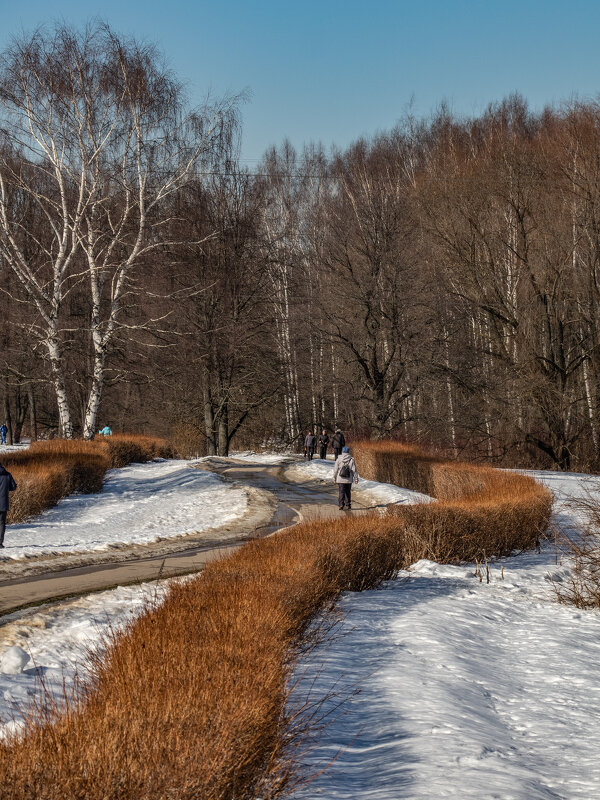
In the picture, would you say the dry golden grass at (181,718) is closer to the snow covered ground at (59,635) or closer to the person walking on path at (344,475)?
the snow covered ground at (59,635)

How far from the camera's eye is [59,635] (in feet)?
23.1

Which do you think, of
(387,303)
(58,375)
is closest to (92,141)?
(58,375)

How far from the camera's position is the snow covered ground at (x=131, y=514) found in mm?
12773

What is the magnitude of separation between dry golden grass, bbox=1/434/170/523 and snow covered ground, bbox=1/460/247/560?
309 millimetres

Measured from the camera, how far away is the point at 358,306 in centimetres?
3288

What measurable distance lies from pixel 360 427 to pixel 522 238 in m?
11.2

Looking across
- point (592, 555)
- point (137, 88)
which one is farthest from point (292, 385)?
point (592, 555)

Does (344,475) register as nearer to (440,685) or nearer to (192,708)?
(440,685)

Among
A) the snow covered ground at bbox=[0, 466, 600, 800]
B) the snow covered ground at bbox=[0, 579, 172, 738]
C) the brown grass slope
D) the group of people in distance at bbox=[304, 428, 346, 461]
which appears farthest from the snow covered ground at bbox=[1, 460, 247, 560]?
the group of people in distance at bbox=[304, 428, 346, 461]

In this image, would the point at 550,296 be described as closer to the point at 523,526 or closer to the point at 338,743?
the point at 523,526

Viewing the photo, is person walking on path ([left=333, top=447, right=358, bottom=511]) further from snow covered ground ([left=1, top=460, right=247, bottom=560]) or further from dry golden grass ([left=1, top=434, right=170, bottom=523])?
dry golden grass ([left=1, top=434, right=170, bottom=523])

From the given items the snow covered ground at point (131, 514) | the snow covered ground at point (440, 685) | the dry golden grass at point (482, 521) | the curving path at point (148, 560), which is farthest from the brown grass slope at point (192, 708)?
the snow covered ground at point (131, 514)

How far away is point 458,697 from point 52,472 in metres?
13.0

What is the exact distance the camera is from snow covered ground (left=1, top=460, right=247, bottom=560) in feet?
41.9
